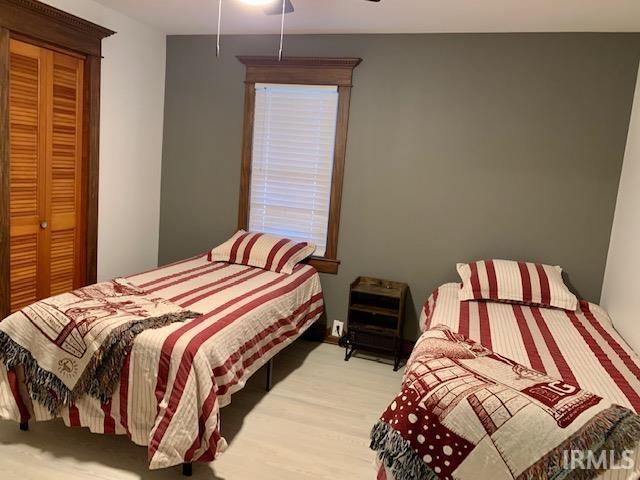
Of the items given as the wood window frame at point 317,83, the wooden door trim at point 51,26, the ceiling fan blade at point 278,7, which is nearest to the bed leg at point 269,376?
the wood window frame at point 317,83

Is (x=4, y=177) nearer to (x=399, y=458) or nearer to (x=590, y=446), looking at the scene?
(x=399, y=458)

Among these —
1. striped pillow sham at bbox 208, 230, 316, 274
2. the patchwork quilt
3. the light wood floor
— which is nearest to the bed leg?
the light wood floor

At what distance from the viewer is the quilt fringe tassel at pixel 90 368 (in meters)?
2.15

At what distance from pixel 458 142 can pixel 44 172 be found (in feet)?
9.42

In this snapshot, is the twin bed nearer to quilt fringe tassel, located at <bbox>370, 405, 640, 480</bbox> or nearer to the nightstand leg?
quilt fringe tassel, located at <bbox>370, 405, 640, 480</bbox>

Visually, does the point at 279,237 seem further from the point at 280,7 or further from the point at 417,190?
the point at 280,7

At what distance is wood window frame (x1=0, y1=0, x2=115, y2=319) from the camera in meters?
2.79

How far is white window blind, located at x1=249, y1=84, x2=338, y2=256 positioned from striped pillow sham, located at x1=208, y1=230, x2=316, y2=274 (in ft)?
0.74

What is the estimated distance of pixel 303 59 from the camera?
3721mm

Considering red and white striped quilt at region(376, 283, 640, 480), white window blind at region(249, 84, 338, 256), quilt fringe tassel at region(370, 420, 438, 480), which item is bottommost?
quilt fringe tassel at region(370, 420, 438, 480)

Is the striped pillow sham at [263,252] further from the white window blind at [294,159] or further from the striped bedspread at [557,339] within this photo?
the striped bedspread at [557,339]

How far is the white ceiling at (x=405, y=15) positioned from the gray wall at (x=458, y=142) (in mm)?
147

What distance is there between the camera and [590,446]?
1.55m

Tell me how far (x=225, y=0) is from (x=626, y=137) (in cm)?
279
